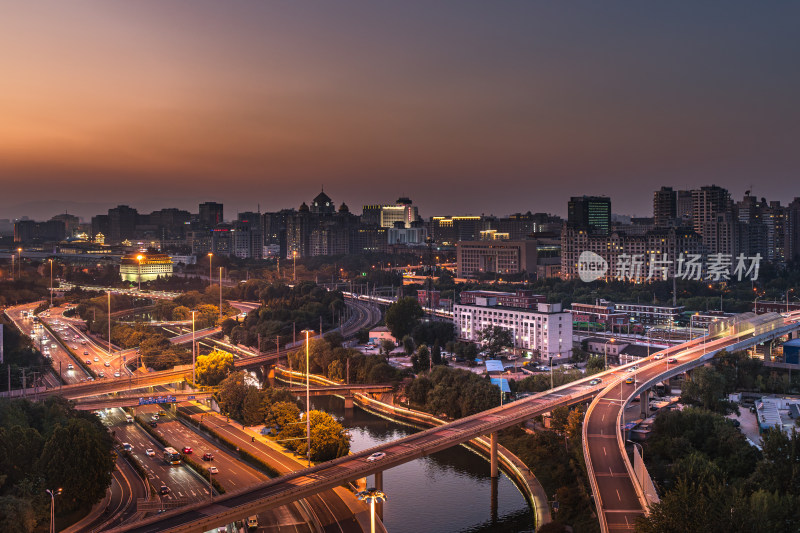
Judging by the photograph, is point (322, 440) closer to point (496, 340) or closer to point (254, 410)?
point (254, 410)

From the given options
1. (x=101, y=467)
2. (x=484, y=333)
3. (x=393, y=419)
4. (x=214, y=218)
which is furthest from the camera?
(x=214, y=218)

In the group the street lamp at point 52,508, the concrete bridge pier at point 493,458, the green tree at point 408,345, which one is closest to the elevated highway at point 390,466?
the concrete bridge pier at point 493,458

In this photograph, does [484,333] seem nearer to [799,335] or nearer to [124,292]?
[799,335]

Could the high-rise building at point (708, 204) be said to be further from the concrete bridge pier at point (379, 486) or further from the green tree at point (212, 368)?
the concrete bridge pier at point (379, 486)

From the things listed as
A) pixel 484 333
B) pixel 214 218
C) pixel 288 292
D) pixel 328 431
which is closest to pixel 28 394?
pixel 328 431

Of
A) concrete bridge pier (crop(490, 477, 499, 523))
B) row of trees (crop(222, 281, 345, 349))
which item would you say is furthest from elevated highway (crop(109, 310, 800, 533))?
row of trees (crop(222, 281, 345, 349))
